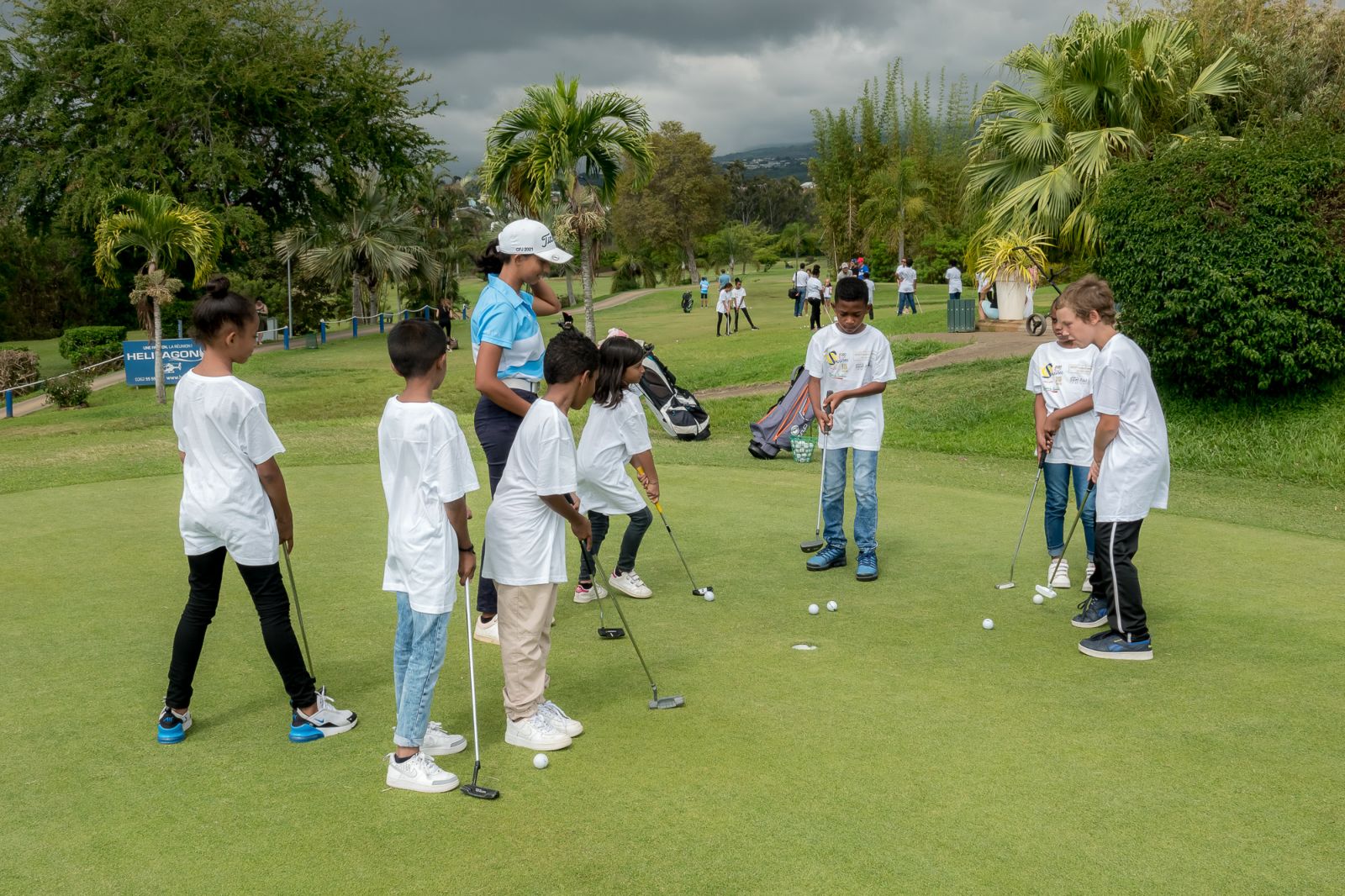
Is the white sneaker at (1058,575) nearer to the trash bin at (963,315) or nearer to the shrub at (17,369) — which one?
the trash bin at (963,315)

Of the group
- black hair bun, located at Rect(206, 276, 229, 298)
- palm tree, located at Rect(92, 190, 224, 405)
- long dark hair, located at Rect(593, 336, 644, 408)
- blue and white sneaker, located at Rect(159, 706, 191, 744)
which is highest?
palm tree, located at Rect(92, 190, 224, 405)

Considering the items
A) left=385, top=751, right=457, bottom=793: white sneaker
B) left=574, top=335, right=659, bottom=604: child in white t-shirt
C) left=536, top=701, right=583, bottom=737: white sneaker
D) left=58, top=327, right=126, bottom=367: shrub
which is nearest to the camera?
left=385, top=751, right=457, bottom=793: white sneaker

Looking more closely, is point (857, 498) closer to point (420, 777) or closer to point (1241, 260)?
point (420, 777)

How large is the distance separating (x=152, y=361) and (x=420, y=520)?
73.7 feet

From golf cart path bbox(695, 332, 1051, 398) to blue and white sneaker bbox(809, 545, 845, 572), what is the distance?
1093 cm

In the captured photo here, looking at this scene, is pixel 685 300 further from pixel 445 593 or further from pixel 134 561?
pixel 445 593

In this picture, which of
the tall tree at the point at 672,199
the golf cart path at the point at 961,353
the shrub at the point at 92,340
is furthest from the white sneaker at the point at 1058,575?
the tall tree at the point at 672,199

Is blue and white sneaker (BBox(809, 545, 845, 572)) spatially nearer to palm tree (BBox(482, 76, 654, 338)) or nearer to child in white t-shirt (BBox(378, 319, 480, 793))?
child in white t-shirt (BBox(378, 319, 480, 793))

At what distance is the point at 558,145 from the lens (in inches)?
828

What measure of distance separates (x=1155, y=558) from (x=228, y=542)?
20.6 feet

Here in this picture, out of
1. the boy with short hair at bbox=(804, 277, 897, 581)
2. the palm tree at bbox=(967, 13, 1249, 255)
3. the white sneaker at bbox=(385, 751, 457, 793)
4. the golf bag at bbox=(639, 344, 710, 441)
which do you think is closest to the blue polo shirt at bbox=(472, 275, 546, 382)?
the white sneaker at bbox=(385, 751, 457, 793)

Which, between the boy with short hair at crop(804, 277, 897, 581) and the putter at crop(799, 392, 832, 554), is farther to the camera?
the putter at crop(799, 392, 832, 554)

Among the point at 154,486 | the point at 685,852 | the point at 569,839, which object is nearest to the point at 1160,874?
the point at 685,852

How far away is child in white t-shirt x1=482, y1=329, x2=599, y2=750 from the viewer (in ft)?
15.0
